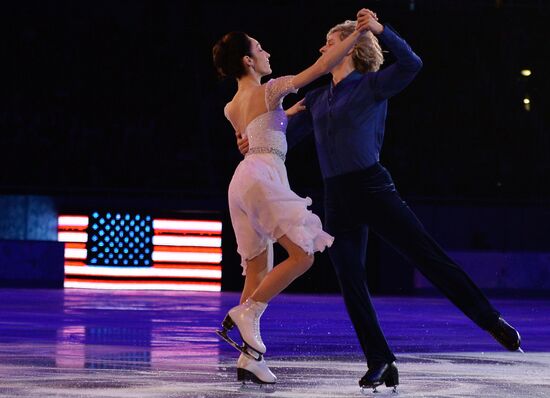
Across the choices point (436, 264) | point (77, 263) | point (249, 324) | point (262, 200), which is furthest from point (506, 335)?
point (77, 263)

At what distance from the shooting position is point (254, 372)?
214 inches

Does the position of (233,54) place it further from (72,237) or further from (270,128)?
(72,237)

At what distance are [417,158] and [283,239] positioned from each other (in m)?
12.1

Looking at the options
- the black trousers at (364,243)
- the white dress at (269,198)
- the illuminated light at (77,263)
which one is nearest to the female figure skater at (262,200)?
the white dress at (269,198)

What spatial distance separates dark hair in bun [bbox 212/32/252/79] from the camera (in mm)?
5906

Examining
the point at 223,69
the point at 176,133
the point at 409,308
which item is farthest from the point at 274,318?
the point at 176,133

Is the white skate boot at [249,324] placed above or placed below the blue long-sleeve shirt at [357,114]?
below

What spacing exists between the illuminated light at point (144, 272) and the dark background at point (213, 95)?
148 centimetres

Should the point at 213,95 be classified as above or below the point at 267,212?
above

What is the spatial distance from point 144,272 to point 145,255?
220 millimetres

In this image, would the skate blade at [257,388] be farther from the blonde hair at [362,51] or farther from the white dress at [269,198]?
the blonde hair at [362,51]

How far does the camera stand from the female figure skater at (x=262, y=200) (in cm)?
552

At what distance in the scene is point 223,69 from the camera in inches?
235

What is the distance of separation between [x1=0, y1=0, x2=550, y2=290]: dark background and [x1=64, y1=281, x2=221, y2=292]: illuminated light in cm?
163
